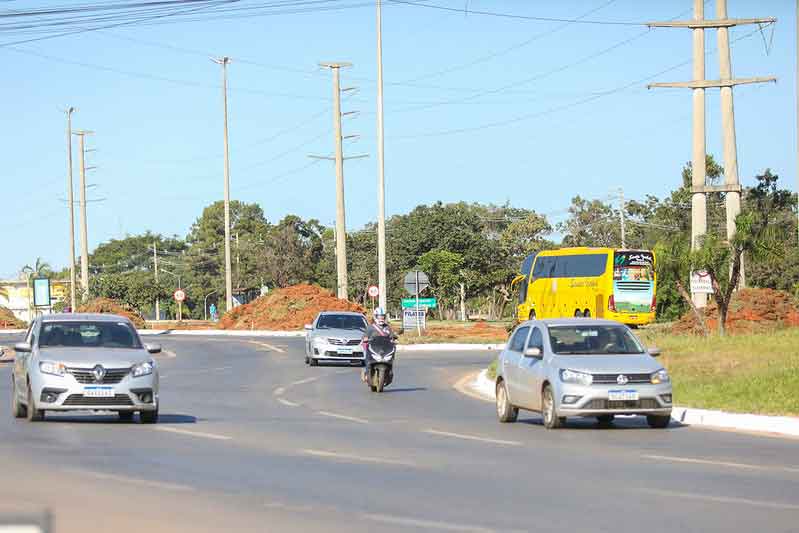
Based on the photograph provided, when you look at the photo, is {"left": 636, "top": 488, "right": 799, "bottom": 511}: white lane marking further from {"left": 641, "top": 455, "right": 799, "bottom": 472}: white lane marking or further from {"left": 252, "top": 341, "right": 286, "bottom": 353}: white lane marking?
{"left": 252, "top": 341, "right": 286, "bottom": 353}: white lane marking

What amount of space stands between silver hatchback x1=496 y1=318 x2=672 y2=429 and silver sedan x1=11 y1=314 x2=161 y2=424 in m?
5.70

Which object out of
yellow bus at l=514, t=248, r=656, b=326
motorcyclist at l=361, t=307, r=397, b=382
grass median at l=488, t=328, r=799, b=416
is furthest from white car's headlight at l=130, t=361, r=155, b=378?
yellow bus at l=514, t=248, r=656, b=326

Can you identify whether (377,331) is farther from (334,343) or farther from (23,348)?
(334,343)

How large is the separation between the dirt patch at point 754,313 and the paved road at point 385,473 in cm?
2389

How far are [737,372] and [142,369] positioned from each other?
43.3ft

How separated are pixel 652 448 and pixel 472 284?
9288cm

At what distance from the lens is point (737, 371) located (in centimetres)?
2903

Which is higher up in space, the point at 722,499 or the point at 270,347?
the point at 722,499

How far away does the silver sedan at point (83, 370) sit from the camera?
20.8m

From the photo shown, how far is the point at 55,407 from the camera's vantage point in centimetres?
2094


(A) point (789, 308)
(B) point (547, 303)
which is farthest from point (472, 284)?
(A) point (789, 308)

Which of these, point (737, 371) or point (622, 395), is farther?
point (737, 371)

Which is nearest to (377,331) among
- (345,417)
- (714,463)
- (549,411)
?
(345,417)

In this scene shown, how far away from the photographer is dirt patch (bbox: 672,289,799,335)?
158ft
